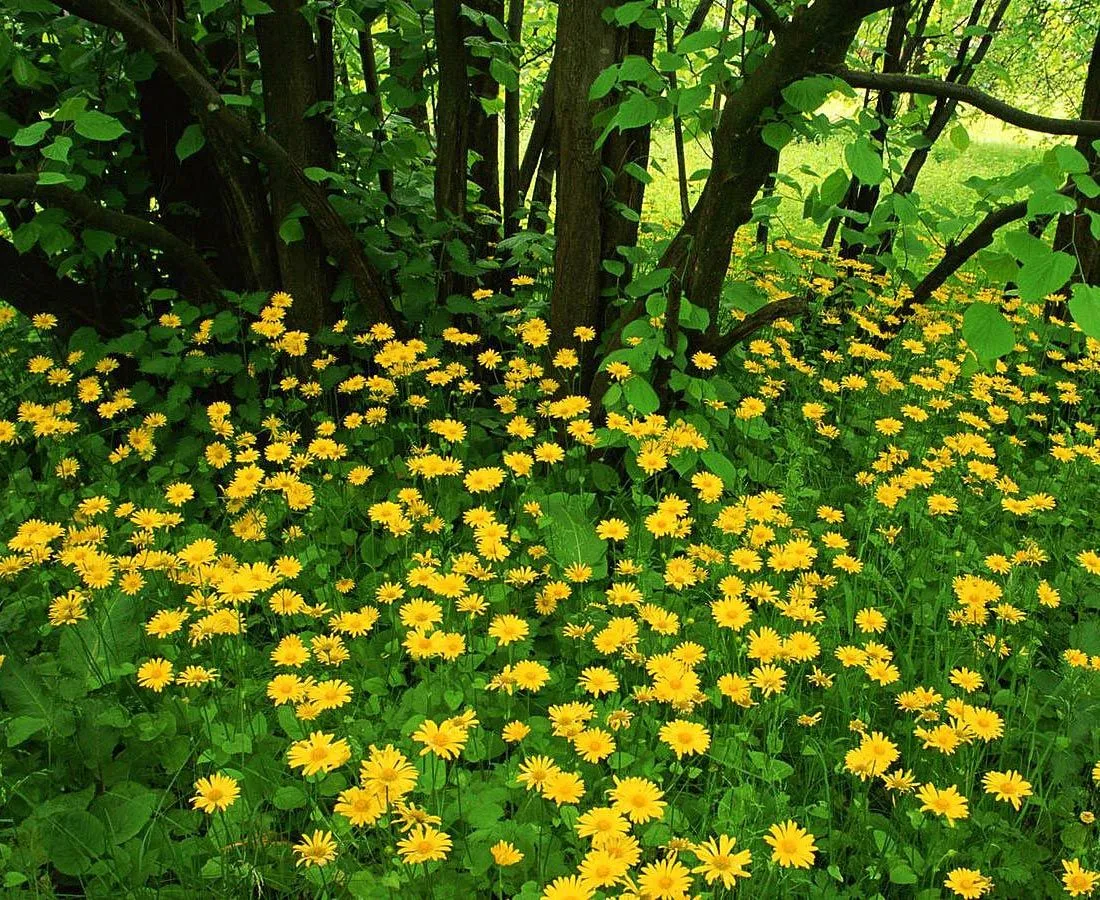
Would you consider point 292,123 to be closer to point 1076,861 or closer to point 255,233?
point 255,233

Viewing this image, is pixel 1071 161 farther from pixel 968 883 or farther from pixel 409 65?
pixel 409 65

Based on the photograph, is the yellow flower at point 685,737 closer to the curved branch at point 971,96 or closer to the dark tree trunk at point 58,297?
the curved branch at point 971,96

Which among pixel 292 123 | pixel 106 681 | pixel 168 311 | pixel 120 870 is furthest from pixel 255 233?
pixel 120 870

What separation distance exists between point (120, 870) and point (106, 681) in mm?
546

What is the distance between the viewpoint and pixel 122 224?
10.1 ft

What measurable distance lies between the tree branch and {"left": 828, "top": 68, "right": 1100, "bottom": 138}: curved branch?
1.79m

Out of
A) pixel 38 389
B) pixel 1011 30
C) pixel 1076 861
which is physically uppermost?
pixel 1011 30

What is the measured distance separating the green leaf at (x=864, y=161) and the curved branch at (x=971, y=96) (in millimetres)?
354

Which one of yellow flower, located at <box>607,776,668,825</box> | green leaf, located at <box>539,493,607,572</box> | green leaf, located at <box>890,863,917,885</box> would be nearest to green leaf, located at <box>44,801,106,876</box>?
yellow flower, located at <box>607,776,668,825</box>

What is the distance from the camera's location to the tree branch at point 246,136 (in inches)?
106

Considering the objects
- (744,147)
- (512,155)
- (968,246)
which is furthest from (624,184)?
(968,246)

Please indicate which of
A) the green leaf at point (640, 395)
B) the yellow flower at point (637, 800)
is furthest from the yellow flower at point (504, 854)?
the green leaf at point (640, 395)

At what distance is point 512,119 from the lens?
4.15 m

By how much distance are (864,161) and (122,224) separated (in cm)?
253
